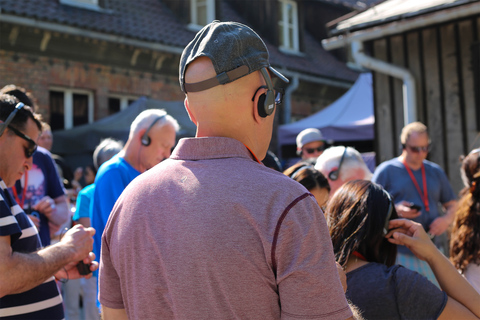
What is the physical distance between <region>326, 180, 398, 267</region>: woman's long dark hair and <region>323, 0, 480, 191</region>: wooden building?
483 centimetres

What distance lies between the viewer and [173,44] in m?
11.5

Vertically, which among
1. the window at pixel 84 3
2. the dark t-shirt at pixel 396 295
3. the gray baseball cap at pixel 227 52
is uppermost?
the window at pixel 84 3

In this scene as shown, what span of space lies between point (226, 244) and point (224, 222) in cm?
5

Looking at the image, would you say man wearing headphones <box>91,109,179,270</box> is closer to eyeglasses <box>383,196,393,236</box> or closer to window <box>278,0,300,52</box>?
eyeglasses <box>383,196,393,236</box>

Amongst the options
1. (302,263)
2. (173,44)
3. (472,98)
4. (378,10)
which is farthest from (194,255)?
(173,44)

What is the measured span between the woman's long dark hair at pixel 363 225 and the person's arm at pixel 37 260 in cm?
115

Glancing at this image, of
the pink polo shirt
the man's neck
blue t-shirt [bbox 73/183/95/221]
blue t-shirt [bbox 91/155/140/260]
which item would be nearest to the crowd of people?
the pink polo shirt

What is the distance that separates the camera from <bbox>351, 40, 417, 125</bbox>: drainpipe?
6.94m

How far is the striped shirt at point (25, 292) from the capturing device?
2.00 m

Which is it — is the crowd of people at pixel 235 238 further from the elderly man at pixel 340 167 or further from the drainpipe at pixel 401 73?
the drainpipe at pixel 401 73

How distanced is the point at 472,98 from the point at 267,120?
6104 millimetres

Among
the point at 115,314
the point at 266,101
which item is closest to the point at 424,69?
the point at 266,101

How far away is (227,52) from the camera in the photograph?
4.39 ft

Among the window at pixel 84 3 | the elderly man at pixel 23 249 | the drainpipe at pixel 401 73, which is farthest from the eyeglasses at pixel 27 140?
the window at pixel 84 3
